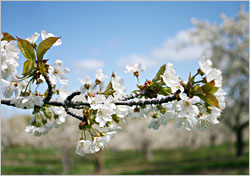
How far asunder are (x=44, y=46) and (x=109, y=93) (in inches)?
15.7

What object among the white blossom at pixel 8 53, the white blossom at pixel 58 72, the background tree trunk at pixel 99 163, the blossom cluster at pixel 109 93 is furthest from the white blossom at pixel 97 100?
the background tree trunk at pixel 99 163

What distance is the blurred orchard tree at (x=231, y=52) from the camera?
12.4 metres

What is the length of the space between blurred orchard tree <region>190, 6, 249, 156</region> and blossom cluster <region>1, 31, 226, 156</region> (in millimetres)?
12126

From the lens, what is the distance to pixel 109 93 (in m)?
1.28

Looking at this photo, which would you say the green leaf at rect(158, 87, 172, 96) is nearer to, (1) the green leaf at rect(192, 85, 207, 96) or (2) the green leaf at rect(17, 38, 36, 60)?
(1) the green leaf at rect(192, 85, 207, 96)

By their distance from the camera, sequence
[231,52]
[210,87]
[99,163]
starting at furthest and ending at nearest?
[99,163] → [231,52] → [210,87]

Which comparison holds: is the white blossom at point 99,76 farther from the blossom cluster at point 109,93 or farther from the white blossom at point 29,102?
the white blossom at point 29,102

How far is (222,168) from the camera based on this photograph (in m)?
13.6

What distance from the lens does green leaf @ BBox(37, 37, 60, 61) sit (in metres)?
1.10

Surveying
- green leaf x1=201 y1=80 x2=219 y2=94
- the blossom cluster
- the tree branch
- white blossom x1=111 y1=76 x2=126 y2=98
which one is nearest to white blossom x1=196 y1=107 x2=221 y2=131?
the blossom cluster

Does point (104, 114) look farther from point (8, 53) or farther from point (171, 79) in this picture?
point (8, 53)

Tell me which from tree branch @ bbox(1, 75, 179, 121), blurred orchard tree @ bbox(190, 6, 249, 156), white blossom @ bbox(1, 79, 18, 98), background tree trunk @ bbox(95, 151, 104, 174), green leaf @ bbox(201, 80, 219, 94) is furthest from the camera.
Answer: background tree trunk @ bbox(95, 151, 104, 174)

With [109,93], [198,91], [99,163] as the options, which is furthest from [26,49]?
[99,163]

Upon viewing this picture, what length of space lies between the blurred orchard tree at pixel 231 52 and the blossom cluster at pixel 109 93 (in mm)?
12126
